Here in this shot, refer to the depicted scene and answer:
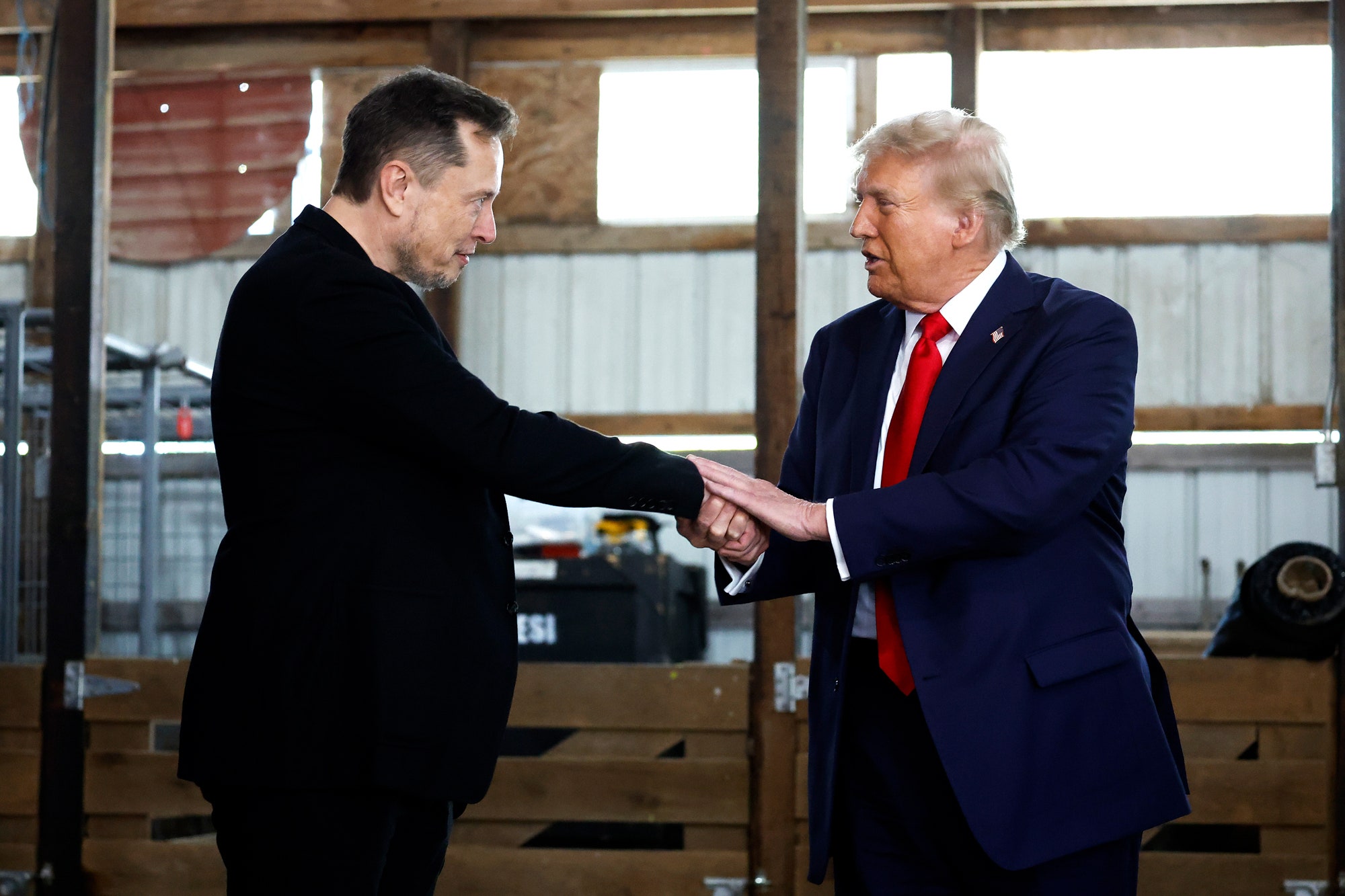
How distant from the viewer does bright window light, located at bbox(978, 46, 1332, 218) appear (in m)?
7.54

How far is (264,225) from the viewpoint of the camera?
7.82m

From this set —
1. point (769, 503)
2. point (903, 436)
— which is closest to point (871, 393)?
point (903, 436)

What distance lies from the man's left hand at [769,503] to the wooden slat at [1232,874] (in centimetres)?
210

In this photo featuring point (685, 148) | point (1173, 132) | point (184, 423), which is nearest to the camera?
point (184, 423)

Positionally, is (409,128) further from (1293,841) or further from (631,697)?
(1293,841)

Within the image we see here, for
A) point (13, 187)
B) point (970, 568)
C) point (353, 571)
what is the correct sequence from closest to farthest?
point (353, 571)
point (970, 568)
point (13, 187)

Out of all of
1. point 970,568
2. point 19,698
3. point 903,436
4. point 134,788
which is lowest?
point 134,788

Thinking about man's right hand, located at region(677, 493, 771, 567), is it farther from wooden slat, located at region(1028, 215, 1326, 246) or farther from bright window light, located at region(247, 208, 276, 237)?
bright window light, located at region(247, 208, 276, 237)

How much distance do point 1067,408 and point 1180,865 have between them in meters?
2.27

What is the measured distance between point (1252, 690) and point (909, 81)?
4756mm

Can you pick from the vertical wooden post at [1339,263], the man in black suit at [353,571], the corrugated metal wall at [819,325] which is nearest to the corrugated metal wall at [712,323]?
the corrugated metal wall at [819,325]

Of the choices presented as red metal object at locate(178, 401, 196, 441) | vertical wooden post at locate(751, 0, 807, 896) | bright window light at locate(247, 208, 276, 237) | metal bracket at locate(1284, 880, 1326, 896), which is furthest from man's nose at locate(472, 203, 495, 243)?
bright window light at locate(247, 208, 276, 237)

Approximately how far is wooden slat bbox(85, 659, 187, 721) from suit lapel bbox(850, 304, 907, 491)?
2.64m

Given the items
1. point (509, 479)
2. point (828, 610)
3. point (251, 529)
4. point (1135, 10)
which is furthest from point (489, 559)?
point (1135, 10)
